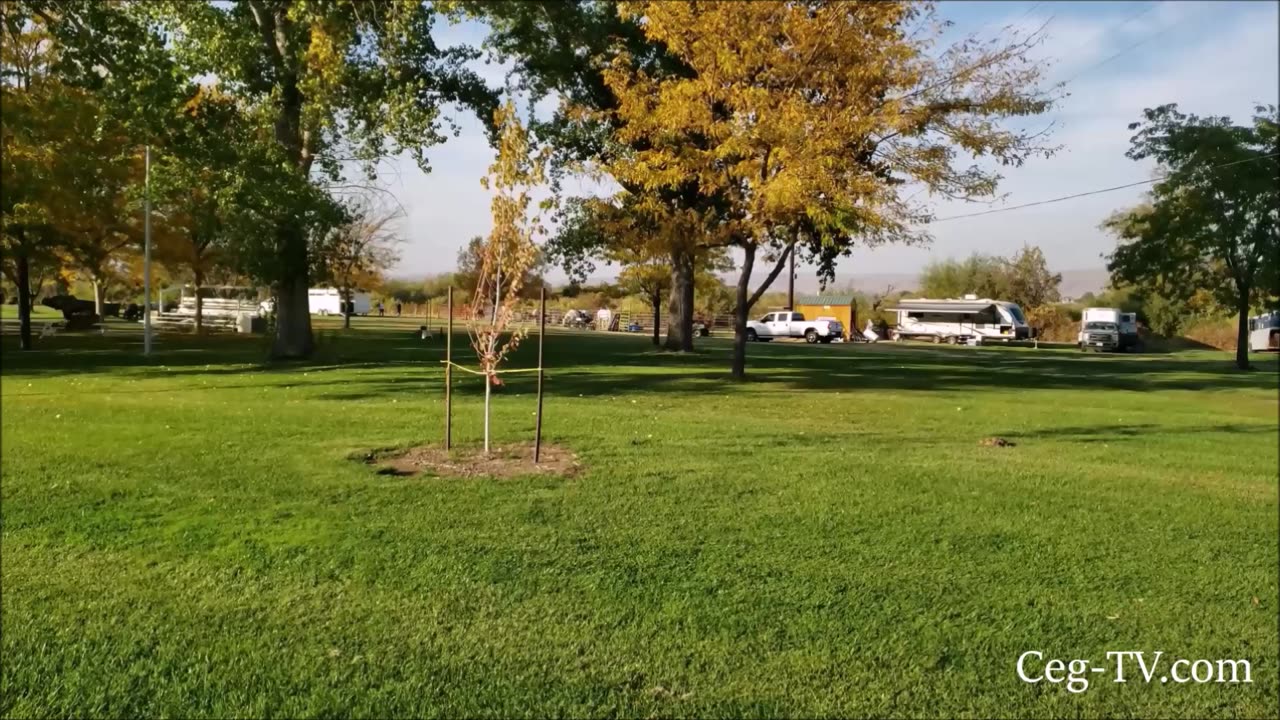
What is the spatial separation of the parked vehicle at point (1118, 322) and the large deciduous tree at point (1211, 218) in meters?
0.12

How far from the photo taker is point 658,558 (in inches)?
138

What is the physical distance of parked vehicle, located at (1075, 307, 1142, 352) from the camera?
2.02 metres

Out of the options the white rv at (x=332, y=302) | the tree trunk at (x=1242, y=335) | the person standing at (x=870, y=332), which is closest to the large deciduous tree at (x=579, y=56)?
the tree trunk at (x=1242, y=335)

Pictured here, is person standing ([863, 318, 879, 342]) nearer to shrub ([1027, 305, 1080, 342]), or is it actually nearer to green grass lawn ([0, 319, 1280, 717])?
green grass lawn ([0, 319, 1280, 717])

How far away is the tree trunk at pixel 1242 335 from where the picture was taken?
135 cm

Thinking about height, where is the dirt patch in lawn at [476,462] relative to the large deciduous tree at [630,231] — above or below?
below

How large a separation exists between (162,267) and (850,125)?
1268cm

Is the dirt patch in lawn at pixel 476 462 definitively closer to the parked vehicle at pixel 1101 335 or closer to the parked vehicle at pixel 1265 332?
the parked vehicle at pixel 1101 335

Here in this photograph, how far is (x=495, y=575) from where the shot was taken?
3268mm

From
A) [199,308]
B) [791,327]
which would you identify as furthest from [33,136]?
[791,327]

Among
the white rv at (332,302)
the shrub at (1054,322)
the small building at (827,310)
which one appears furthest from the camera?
the small building at (827,310)

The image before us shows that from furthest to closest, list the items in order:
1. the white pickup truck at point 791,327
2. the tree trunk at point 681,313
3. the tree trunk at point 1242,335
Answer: the white pickup truck at point 791,327 < the tree trunk at point 681,313 < the tree trunk at point 1242,335

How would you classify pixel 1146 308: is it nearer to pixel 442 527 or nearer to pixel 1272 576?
pixel 1272 576

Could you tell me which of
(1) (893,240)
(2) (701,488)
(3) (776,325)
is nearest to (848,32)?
(1) (893,240)
